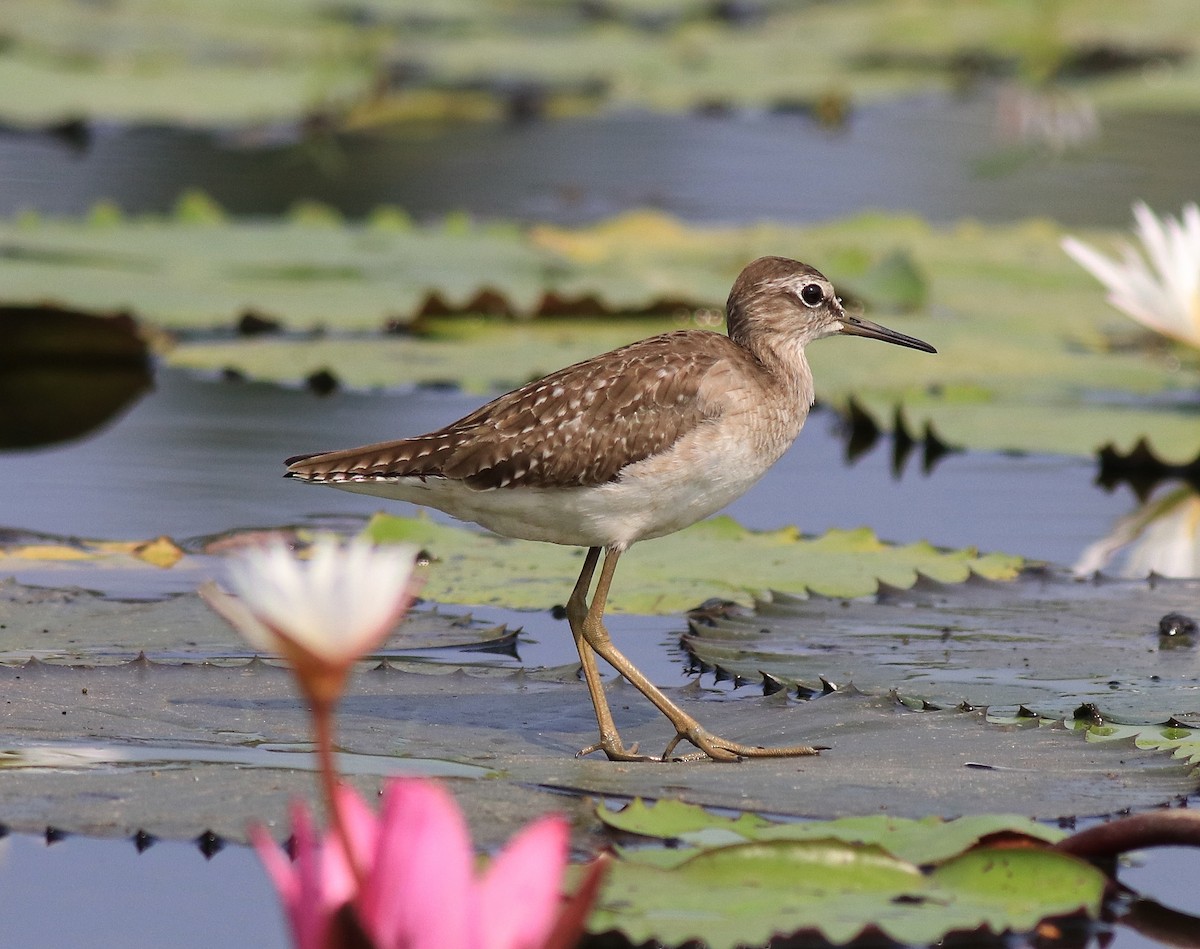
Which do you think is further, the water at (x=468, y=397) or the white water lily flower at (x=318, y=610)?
the water at (x=468, y=397)

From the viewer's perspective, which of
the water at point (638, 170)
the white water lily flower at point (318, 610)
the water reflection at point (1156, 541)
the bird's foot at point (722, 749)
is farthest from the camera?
the water at point (638, 170)

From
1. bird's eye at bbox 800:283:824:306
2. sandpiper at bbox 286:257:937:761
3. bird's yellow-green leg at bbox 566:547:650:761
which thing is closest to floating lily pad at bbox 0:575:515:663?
bird's yellow-green leg at bbox 566:547:650:761

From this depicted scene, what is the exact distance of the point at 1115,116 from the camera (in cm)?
1823

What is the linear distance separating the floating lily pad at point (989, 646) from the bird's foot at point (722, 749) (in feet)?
1.23

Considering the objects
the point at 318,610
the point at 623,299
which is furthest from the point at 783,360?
the point at 623,299

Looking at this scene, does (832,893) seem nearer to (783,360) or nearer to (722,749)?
(722,749)

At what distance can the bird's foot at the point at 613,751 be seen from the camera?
15.5ft

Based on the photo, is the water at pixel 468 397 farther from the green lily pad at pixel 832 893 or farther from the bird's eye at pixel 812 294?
the bird's eye at pixel 812 294

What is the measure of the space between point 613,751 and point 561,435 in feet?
2.89

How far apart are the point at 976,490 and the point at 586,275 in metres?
3.30

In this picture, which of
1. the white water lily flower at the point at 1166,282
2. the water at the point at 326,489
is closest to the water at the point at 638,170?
the water at the point at 326,489

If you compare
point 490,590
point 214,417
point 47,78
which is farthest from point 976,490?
point 47,78

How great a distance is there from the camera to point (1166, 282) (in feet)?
23.1

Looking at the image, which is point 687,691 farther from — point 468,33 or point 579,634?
point 468,33
